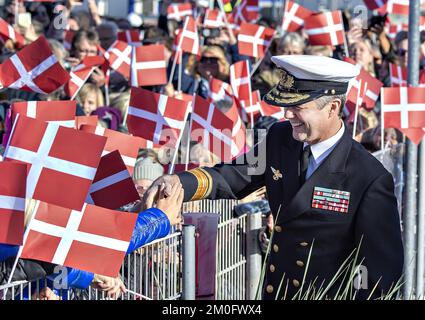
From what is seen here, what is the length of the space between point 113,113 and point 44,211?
522cm

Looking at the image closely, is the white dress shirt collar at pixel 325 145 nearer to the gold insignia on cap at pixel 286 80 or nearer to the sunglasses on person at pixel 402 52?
the gold insignia on cap at pixel 286 80

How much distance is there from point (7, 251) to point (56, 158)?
0.41 m

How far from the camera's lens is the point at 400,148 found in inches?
329

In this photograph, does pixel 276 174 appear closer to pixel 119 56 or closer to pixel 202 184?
pixel 202 184

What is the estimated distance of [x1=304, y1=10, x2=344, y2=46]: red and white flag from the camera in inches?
483

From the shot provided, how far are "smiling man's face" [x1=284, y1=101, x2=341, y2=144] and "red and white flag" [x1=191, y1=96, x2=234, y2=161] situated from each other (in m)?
2.67

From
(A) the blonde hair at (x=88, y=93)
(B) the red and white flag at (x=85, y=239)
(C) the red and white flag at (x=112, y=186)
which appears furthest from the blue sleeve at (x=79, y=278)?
(A) the blonde hair at (x=88, y=93)

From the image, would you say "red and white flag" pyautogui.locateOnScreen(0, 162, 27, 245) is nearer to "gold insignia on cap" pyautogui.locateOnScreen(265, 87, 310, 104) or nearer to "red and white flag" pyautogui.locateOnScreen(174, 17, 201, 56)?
"gold insignia on cap" pyautogui.locateOnScreen(265, 87, 310, 104)

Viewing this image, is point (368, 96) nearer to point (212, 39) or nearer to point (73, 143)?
point (212, 39)

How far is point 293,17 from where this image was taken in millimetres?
13766

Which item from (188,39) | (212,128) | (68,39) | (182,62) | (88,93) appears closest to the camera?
(212,128)

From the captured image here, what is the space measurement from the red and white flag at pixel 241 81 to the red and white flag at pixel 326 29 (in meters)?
2.49

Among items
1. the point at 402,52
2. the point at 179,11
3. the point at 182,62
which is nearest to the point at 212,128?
the point at 182,62
